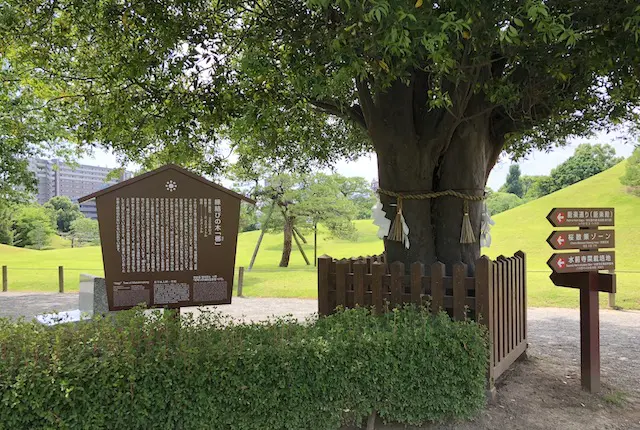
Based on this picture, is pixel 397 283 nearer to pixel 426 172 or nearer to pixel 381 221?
pixel 381 221

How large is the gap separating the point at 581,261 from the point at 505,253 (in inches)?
1152

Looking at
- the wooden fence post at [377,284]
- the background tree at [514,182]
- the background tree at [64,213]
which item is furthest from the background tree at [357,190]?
the background tree at [514,182]

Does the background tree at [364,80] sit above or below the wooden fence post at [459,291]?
above

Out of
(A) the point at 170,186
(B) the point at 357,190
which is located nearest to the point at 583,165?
(B) the point at 357,190

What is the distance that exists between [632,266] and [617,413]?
81.1 ft

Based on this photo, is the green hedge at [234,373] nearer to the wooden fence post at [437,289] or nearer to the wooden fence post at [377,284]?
the wooden fence post at [437,289]

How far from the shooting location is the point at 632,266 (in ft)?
82.5

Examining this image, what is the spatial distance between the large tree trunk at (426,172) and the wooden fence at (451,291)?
435 mm

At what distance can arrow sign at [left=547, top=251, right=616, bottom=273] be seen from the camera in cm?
511

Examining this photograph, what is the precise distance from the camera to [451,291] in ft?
16.9

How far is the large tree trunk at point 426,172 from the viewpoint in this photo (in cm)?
595

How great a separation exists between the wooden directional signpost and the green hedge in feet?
5.56

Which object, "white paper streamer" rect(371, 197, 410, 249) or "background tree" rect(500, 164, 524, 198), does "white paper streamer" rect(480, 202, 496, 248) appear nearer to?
"white paper streamer" rect(371, 197, 410, 249)

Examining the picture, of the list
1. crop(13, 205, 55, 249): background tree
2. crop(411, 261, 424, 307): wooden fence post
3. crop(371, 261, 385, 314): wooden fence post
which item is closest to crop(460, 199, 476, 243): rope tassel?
crop(411, 261, 424, 307): wooden fence post
